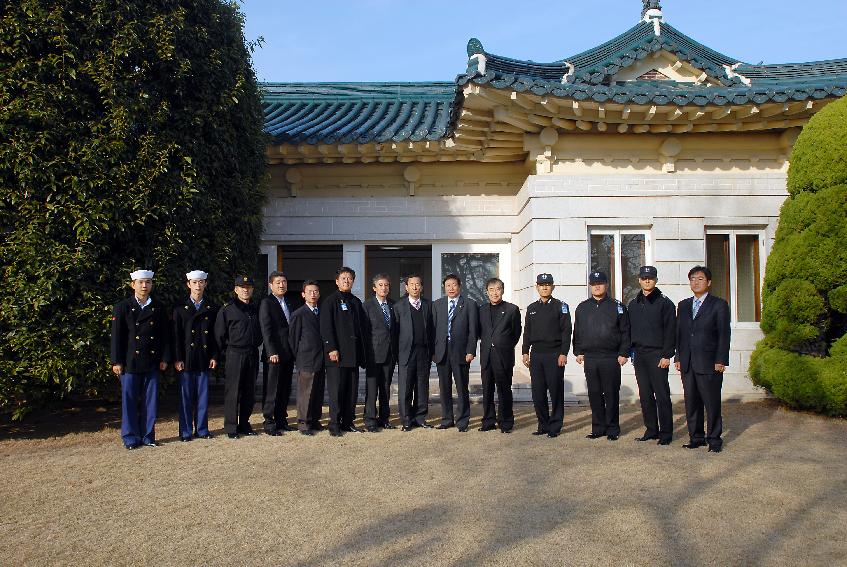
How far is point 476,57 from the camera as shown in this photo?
7227mm

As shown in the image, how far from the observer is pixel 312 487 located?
4.61 m

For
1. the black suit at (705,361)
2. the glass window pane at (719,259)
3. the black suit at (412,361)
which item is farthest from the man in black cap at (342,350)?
the glass window pane at (719,259)

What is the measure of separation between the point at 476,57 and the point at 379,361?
346 centimetres

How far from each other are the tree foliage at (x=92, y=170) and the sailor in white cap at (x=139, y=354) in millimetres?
320

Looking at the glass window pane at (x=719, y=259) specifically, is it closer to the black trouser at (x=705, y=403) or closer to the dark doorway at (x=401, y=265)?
the black trouser at (x=705, y=403)

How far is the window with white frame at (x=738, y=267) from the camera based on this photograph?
8.62 metres

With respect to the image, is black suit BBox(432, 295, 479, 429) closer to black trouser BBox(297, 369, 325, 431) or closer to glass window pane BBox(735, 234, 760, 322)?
black trouser BBox(297, 369, 325, 431)

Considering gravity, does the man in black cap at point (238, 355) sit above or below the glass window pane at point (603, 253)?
below

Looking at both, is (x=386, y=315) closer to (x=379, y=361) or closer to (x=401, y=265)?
(x=379, y=361)

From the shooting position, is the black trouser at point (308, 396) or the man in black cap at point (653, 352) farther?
the black trouser at point (308, 396)

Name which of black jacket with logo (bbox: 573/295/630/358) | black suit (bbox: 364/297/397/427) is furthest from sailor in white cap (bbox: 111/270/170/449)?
black jacket with logo (bbox: 573/295/630/358)

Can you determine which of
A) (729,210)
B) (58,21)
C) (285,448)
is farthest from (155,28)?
(729,210)

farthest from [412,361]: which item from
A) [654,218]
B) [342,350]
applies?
[654,218]

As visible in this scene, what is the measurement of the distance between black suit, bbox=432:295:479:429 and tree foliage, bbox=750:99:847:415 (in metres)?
3.38
